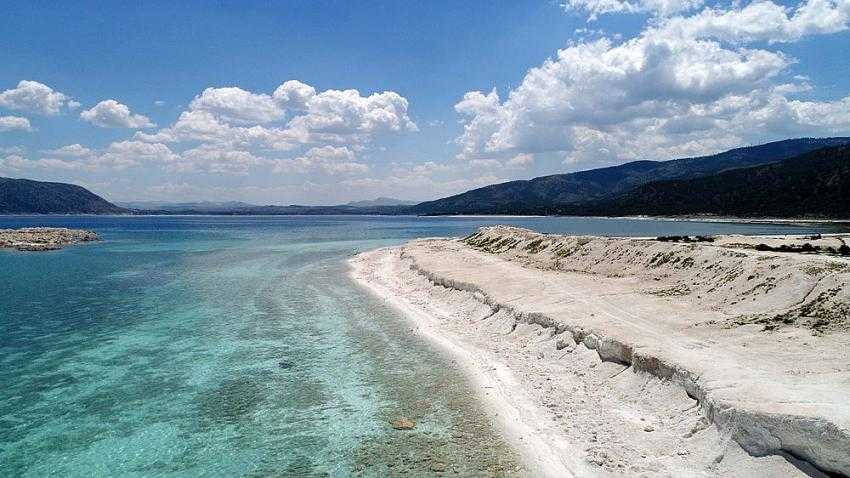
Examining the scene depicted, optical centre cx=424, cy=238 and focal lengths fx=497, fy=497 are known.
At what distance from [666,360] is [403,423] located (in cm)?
887

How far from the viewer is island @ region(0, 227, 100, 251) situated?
84.1 metres

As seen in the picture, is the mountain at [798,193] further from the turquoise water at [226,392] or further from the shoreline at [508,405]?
the turquoise water at [226,392]

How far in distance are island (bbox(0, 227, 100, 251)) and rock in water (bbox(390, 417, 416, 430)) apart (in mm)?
91556

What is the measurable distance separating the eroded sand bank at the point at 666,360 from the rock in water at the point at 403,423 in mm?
2853

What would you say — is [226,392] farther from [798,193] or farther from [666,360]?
[798,193]

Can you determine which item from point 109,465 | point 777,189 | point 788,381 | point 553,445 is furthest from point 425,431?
point 777,189

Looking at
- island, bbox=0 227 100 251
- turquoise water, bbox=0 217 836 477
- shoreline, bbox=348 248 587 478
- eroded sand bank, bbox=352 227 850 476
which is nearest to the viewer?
eroded sand bank, bbox=352 227 850 476

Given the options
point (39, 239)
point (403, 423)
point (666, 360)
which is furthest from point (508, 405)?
point (39, 239)

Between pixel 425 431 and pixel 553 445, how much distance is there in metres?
3.83

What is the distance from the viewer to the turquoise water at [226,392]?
1372cm

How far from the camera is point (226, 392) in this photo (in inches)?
739

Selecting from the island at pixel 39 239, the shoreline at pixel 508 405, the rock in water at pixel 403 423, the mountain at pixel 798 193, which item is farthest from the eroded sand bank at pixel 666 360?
the mountain at pixel 798 193

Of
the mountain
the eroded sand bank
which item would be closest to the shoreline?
the eroded sand bank

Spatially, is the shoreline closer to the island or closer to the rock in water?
the rock in water
